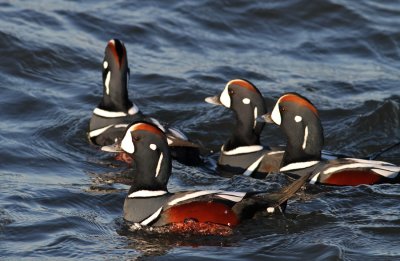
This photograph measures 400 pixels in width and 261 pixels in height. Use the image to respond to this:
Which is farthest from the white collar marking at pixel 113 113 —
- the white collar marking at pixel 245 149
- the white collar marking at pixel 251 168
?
the white collar marking at pixel 251 168

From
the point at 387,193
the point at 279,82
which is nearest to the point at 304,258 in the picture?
the point at 387,193

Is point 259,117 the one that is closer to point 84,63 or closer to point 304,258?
point 304,258

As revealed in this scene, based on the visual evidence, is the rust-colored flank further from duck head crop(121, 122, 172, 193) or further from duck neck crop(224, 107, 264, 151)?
duck neck crop(224, 107, 264, 151)

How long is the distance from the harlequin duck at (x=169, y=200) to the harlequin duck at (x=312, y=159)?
1617 millimetres

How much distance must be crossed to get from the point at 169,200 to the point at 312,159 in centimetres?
255

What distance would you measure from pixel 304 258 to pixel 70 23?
A: 401 inches

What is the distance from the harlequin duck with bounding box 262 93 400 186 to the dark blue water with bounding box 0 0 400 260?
0.21 metres

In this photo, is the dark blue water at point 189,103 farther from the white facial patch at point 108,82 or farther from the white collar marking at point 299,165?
the white facial patch at point 108,82

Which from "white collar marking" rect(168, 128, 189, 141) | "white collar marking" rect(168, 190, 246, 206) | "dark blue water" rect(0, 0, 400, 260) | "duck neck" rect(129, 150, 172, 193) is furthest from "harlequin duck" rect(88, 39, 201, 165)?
"white collar marking" rect(168, 190, 246, 206)

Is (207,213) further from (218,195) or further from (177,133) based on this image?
(177,133)

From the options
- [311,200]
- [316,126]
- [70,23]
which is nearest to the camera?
[311,200]

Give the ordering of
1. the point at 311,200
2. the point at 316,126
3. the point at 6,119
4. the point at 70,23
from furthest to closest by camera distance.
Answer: the point at 70,23 < the point at 6,119 < the point at 316,126 < the point at 311,200

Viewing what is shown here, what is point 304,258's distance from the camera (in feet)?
30.9

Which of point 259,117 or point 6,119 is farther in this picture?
point 6,119
